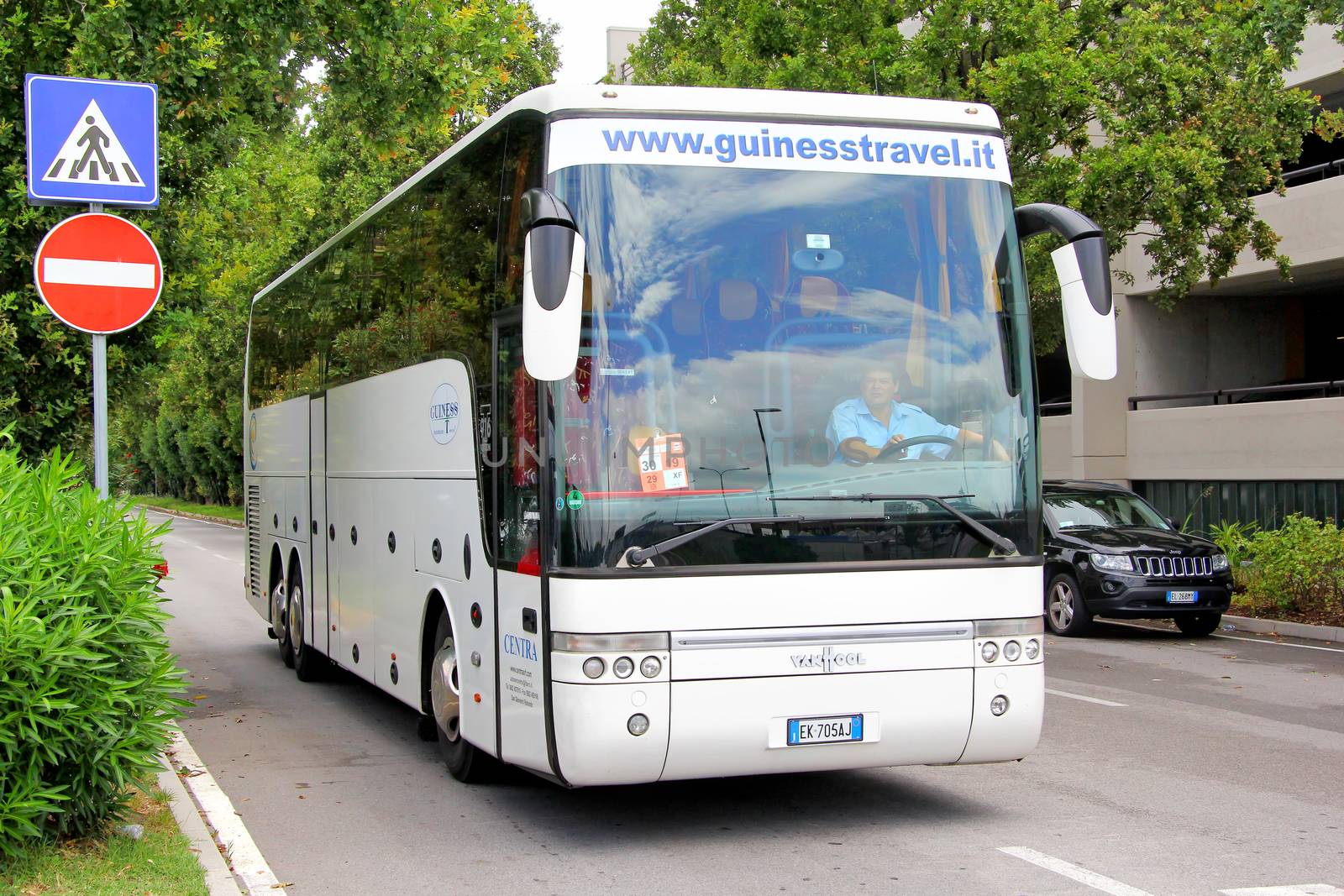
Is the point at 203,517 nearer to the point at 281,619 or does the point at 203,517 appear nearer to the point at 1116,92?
the point at 1116,92

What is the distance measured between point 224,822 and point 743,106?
452 centimetres

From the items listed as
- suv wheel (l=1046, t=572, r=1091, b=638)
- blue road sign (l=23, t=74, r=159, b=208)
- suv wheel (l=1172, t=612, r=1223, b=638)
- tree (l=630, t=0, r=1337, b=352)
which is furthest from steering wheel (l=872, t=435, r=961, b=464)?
tree (l=630, t=0, r=1337, b=352)

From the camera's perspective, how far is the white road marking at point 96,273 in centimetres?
766

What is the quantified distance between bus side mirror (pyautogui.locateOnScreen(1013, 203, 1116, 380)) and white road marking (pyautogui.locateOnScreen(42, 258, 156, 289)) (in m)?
5.01

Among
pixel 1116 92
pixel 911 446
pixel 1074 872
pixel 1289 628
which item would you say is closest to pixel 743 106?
pixel 911 446

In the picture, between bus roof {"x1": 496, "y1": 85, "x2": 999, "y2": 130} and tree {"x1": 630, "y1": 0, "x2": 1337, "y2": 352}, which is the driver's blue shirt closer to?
bus roof {"x1": 496, "y1": 85, "x2": 999, "y2": 130}

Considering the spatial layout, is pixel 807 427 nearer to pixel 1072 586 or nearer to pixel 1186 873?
pixel 1186 873

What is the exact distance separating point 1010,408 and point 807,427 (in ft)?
3.56

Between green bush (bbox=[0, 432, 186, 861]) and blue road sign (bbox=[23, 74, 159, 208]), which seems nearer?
green bush (bbox=[0, 432, 186, 861])

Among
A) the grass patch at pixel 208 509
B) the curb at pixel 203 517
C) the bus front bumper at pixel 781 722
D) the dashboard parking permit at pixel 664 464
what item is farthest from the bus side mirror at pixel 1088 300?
the grass patch at pixel 208 509

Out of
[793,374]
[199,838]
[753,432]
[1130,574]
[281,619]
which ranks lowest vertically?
[199,838]

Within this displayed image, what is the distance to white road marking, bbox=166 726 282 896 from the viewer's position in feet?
20.5

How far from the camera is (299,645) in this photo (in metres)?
13.0

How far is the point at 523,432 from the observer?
666 centimetres
